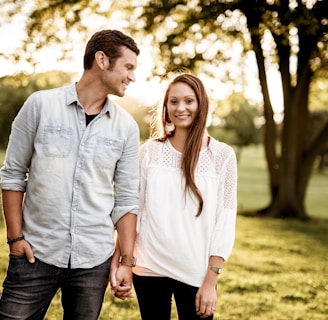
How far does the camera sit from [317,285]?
8.05m

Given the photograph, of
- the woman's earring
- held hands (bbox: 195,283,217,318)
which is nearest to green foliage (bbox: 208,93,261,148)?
the woman's earring

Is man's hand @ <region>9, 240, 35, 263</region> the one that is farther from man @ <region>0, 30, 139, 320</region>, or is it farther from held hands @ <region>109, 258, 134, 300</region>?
held hands @ <region>109, 258, 134, 300</region>

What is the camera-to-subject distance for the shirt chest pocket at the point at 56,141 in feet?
10.0

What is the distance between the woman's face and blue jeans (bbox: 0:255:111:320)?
3.08 feet

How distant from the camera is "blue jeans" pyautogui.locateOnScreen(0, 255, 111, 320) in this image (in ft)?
10.0

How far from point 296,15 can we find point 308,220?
692 centimetres

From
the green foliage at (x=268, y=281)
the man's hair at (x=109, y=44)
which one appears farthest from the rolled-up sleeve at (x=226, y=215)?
the green foliage at (x=268, y=281)

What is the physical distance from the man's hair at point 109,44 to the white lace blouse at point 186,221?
737 mm

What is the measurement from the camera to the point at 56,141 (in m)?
3.07

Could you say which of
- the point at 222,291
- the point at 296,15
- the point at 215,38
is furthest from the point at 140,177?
the point at 215,38

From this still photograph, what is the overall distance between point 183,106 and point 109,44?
22.9 inches

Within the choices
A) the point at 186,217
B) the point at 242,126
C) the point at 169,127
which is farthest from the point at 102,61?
the point at 242,126

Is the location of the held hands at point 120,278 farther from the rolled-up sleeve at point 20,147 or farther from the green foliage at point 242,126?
the green foliage at point 242,126

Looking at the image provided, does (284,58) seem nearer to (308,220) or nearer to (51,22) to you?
(308,220)
